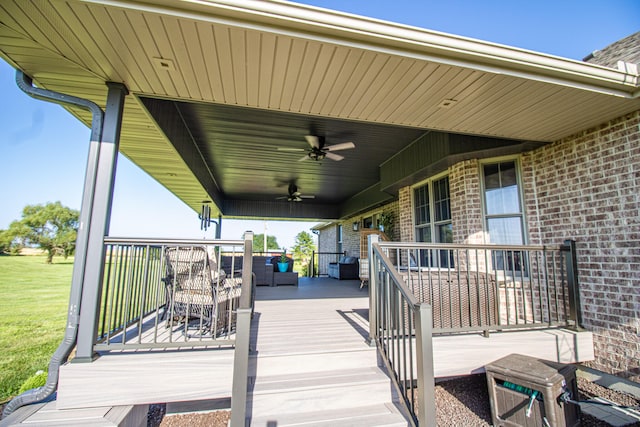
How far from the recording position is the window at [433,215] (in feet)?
17.6

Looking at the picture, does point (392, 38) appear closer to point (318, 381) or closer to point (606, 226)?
point (318, 381)

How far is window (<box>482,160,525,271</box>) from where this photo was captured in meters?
4.32

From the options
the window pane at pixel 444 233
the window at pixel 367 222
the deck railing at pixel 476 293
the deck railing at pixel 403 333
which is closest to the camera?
the deck railing at pixel 403 333

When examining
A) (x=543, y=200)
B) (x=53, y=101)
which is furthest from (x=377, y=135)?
(x=53, y=101)

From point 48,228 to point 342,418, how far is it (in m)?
18.1

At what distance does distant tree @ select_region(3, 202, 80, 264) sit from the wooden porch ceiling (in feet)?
44.7

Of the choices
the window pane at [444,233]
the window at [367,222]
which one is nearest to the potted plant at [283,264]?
the window at [367,222]

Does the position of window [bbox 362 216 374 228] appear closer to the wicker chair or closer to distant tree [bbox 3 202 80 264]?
the wicker chair

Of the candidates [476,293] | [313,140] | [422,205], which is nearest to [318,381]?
[476,293]

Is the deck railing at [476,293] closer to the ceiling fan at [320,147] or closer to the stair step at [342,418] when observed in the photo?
the stair step at [342,418]

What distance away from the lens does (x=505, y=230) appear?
14.5 feet

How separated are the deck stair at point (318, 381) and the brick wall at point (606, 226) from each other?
262 cm

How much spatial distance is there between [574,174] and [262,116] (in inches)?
163

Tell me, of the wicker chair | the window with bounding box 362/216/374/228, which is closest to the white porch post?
the wicker chair
